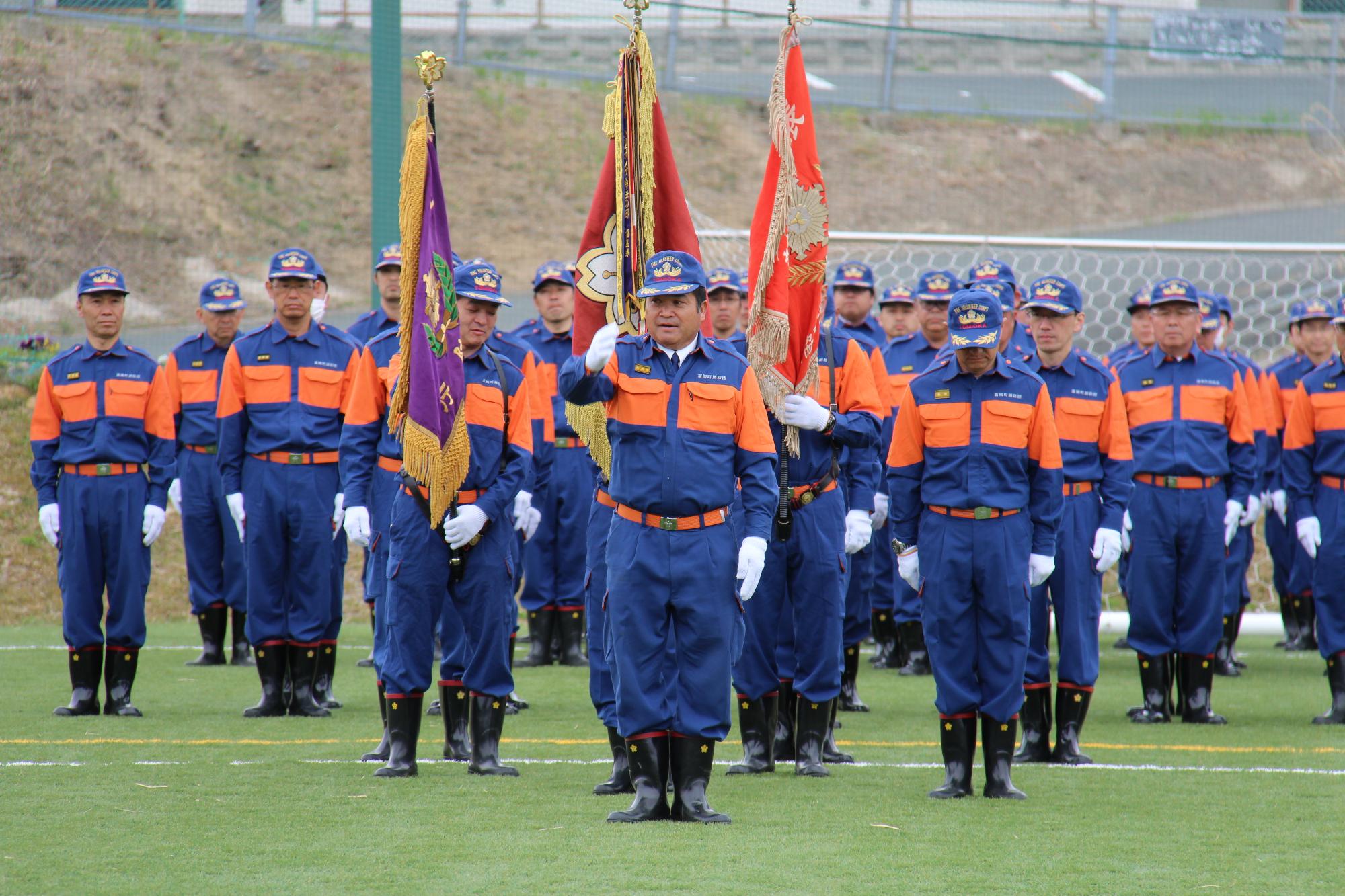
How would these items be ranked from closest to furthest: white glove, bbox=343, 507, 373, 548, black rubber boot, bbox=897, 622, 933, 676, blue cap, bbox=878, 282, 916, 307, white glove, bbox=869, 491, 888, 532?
1. white glove, bbox=343, 507, 373, 548
2. white glove, bbox=869, 491, 888, 532
3. black rubber boot, bbox=897, 622, 933, 676
4. blue cap, bbox=878, 282, 916, 307

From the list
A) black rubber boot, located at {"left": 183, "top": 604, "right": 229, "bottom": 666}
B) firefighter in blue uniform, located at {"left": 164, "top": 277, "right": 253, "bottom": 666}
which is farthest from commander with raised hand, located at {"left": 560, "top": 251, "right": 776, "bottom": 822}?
black rubber boot, located at {"left": 183, "top": 604, "right": 229, "bottom": 666}

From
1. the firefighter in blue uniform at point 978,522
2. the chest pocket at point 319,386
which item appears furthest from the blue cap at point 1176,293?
the chest pocket at point 319,386

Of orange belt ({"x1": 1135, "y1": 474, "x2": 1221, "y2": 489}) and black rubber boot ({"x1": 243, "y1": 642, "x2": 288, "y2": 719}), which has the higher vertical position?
orange belt ({"x1": 1135, "y1": 474, "x2": 1221, "y2": 489})

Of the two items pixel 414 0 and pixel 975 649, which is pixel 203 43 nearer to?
pixel 414 0

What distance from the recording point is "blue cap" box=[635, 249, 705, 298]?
6250 millimetres

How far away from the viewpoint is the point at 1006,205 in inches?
973

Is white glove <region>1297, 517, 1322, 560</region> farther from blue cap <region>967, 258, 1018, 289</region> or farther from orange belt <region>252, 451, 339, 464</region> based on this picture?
orange belt <region>252, 451, 339, 464</region>

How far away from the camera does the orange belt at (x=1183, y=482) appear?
9.25m

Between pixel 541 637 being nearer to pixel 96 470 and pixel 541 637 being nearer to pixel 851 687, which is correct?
pixel 851 687

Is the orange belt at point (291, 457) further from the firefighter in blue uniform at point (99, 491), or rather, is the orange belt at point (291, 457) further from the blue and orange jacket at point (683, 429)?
the blue and orange jacket at point (683, 429)

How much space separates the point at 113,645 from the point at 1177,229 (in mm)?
18385

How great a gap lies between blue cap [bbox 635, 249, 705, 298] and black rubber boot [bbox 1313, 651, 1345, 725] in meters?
5.17

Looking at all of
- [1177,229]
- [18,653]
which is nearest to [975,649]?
[18,653]

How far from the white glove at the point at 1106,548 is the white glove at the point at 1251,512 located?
3.53 meters
